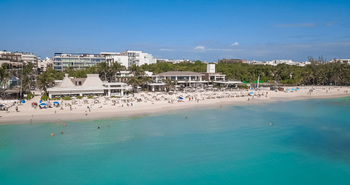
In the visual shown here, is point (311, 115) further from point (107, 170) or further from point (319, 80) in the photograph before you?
point (319, 80)

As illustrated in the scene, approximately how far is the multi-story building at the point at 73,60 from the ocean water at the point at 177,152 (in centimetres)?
6799

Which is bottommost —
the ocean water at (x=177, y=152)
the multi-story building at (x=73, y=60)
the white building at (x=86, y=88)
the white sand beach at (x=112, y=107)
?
the ocean water at (x=177, y=152)

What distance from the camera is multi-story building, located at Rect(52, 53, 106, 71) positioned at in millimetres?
92188

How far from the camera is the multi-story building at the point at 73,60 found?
92188 millimetres

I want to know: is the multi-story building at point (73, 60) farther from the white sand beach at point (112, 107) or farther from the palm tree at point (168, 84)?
the white sand beach at point (112, 107)

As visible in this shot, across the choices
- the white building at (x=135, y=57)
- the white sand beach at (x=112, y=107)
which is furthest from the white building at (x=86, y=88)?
the white building at (x=135, y=57)

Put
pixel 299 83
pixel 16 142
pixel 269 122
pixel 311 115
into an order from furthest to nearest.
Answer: pixel 299 83 < pixel 311 115 < pixel 269 122 < pixel 16 142

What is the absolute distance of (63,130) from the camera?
28422mm

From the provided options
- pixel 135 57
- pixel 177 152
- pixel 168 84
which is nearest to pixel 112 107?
pixel 177 152

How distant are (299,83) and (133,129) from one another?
7402 centimetres

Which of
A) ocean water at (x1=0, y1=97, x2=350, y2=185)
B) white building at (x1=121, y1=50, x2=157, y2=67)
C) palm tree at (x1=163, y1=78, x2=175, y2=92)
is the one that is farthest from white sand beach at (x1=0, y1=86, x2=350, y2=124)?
white building at (x1=121, y1=50, x2=157, y2=67)

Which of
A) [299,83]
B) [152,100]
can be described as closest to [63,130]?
[152,100]

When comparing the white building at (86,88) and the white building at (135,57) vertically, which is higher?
the white building at (135,57)

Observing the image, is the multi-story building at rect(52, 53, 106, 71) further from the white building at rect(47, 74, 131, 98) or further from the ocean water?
the ocean water
